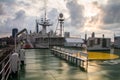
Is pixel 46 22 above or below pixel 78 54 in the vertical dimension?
above

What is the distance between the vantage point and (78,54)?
18.0 m

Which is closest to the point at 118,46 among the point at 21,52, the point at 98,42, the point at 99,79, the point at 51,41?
the point at 98,42

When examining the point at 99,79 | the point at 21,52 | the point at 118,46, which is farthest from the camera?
the point at 118,46

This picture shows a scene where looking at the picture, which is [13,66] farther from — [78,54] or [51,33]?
[51,33]

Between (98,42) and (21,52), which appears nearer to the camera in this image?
(21,52)

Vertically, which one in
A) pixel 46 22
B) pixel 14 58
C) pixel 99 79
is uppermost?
pixel 46 22

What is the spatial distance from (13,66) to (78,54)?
7715 mm

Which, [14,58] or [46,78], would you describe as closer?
[46,78]

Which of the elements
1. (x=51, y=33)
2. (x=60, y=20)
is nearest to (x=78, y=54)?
(x=51, y=33)

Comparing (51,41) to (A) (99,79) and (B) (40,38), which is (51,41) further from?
(A) (99,79)

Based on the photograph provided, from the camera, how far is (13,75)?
11.3 meters

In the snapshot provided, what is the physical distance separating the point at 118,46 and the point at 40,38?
2262 centimetres

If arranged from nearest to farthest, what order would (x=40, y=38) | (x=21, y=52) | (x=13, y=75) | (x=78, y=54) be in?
(x=13, y=75) < (x=21, y=52) < (x=78, y=54) < (x=40, y=38)

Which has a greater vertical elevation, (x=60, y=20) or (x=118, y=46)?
(x=60, y=20)
